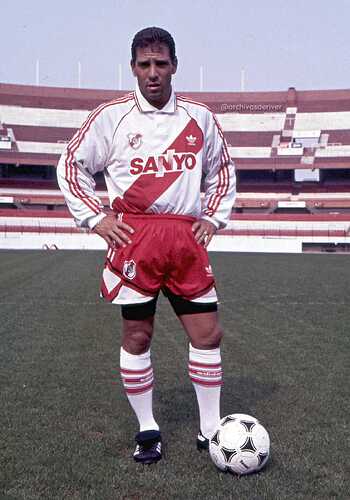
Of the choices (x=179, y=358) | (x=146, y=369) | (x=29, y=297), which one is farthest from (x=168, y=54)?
(x=29, y=297)

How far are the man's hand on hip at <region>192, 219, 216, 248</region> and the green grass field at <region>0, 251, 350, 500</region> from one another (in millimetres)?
1105

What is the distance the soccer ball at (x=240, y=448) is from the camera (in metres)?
2.82

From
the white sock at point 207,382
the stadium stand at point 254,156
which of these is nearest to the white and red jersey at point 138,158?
the white sock at point 207,382

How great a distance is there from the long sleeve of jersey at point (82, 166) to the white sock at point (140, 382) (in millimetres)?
748

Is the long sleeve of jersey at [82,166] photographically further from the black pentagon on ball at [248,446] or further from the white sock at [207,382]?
the black pentagon on ball at [248,446]

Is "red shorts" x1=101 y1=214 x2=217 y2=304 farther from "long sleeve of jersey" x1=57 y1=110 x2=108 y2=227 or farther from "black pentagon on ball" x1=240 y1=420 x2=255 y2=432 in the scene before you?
"black pentagon on ball" x1=240 y1=420 x2=255 y2=432

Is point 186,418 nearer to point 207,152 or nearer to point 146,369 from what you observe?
point 146,369

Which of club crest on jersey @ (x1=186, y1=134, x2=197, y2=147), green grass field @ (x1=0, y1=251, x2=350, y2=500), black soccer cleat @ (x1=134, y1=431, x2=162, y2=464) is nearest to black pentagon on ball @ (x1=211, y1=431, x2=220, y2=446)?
green grass field @ (x1=0, y1=251, x2=350, y2=500)

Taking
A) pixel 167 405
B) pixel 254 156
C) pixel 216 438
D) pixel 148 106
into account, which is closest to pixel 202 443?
pixel 216 438

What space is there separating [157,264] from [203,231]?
314 millimetres

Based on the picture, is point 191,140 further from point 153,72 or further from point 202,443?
point 202,443

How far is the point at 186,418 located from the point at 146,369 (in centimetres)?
73

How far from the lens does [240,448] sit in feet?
9.27

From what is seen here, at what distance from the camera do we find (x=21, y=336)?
6715 mm
